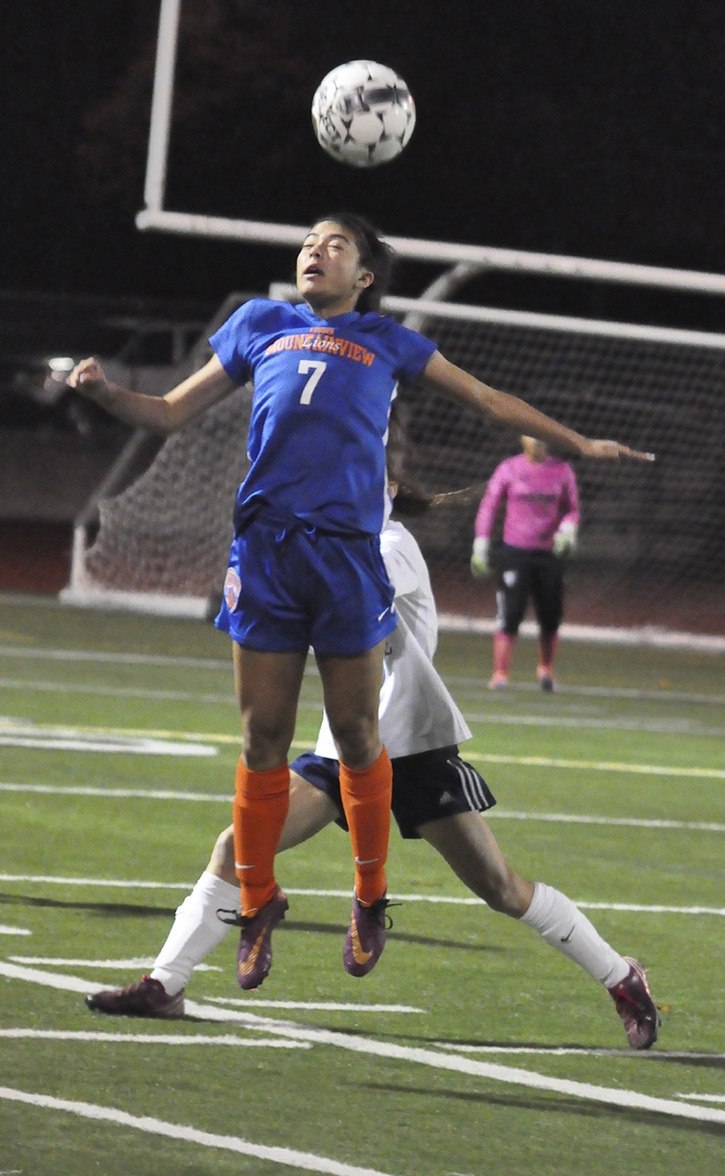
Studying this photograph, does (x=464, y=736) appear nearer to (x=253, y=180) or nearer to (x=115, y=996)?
(x=115, y=996)

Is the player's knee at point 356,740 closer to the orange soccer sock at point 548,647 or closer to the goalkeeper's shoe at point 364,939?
the goalkeeper's shoe at point 364,939

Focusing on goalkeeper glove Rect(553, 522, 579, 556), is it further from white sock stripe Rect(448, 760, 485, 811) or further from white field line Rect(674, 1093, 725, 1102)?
white field line Rect(674, 1093, 725, 1102)

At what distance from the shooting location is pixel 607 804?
12.9 metres

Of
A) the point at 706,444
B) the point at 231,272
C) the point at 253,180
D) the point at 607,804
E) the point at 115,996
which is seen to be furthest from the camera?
the point at 231,272

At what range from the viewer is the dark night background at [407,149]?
3734 centimetres

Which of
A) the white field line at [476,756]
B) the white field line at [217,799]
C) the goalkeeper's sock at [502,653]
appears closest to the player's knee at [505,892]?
the white field line at [217,799]

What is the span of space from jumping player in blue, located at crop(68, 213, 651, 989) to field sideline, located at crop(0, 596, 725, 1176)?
48cm

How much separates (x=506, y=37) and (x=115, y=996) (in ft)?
107

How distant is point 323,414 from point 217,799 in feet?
19.9

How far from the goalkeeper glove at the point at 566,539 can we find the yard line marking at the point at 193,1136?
46.9ft

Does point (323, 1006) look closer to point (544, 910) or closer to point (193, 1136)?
point (544, 910)

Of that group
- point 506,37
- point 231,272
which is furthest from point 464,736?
point 231,272

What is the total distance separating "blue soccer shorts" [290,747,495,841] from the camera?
6781mm

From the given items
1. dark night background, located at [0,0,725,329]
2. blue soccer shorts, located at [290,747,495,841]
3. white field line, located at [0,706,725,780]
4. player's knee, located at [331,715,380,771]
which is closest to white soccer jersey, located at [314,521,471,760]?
blue soccer shorts, located at [290,747,495,841]
